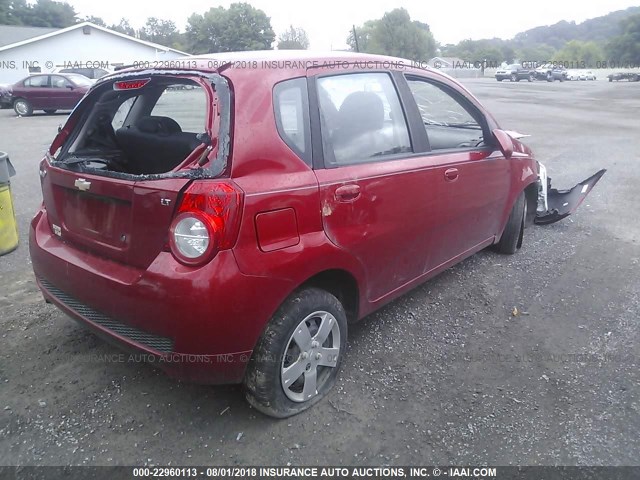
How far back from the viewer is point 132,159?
3.15 meters

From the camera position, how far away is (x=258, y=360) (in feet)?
7.95

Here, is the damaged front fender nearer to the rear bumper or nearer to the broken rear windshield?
the broken rear windshield

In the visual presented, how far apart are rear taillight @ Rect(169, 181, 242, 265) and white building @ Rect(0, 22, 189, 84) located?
3481 cm

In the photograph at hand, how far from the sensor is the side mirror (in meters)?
3.98

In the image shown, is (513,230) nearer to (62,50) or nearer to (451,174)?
(451,174)

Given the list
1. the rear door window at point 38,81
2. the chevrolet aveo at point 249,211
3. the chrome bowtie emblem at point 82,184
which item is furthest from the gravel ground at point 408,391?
the rear door window at point 38,81

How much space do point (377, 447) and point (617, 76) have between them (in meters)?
63.6

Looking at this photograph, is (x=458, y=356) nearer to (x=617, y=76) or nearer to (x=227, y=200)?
(x=227, y=200)

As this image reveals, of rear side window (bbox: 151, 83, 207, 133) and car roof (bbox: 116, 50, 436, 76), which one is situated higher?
car roof (bbox: 116, 50, 436, 76)

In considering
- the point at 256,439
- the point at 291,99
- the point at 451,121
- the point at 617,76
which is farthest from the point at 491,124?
the point at 617,76

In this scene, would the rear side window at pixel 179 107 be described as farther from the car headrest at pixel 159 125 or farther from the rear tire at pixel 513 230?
the rear tire at pixel 513 230

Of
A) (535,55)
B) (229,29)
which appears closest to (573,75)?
(229,29)

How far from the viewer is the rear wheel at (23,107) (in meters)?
18.5

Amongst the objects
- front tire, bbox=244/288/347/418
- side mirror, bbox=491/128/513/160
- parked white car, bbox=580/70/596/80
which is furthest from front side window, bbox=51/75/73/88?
parked white car, bbox=580/70/596/80
